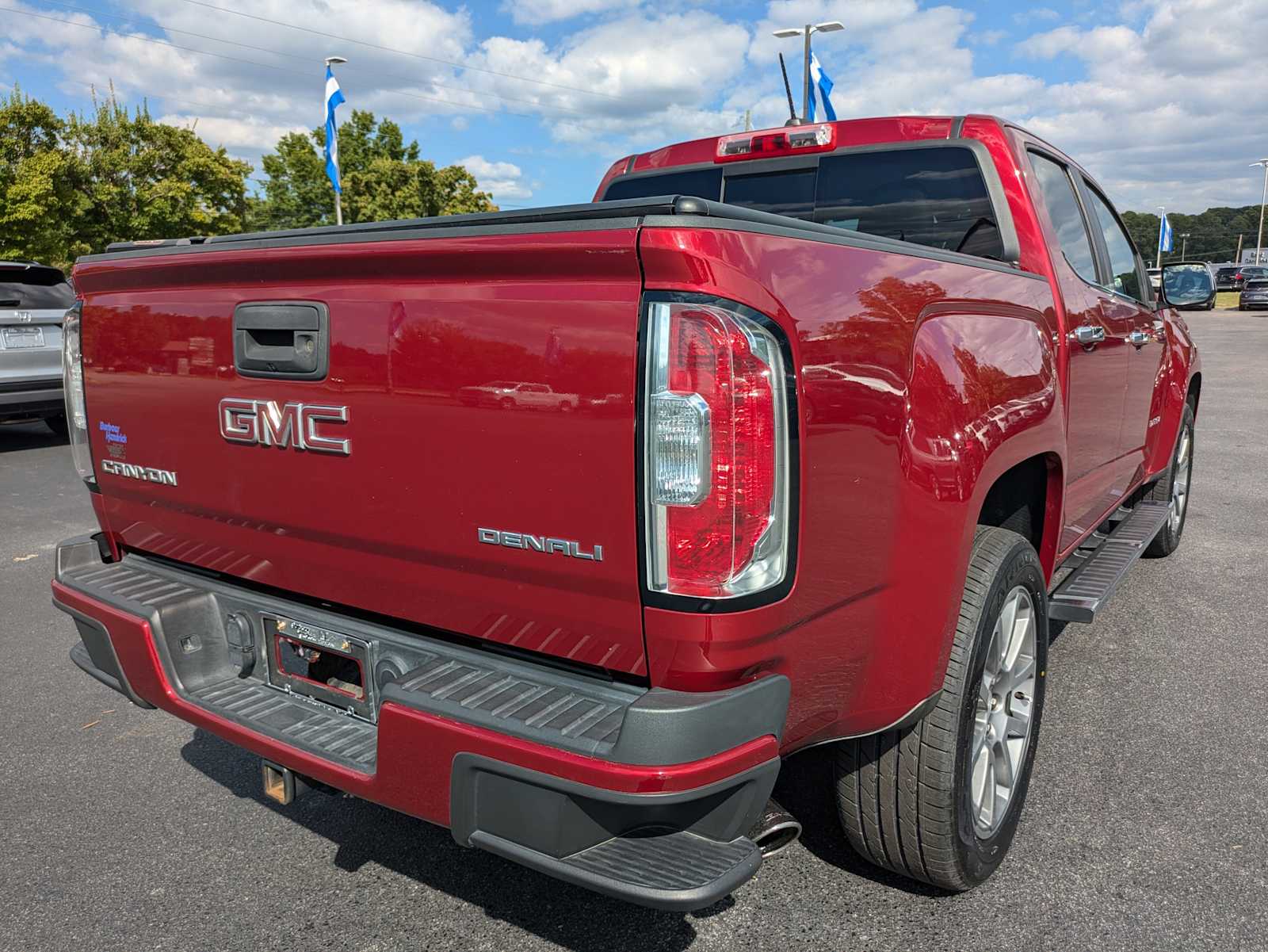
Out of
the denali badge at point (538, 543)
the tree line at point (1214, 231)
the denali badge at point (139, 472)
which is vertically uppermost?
the tree line at point (1214, 231)

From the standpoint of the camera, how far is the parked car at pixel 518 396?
174 centimetres

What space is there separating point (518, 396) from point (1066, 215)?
2.69 metres

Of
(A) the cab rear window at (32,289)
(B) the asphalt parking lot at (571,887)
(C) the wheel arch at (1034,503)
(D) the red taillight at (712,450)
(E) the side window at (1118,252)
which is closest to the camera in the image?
(D) the red taillight at (712,450)

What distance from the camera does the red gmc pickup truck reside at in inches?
66.1

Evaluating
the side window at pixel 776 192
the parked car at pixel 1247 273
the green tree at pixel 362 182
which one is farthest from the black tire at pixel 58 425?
Answer: the parked car at pixel 1247 273

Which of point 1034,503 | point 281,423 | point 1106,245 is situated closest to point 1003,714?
point 1034,503

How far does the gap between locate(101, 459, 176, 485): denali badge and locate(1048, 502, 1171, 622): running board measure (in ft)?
8.14

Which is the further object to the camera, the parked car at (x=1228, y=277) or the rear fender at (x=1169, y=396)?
the parked car at (x=1228, y=277)

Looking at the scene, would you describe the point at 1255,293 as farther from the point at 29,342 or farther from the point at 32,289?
the point at 29,342

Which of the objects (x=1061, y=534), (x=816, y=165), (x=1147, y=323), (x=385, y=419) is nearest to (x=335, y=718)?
(x=385, y=419)

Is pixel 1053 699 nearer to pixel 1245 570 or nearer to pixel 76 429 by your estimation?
pixel 1245 570

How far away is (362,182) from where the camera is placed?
144ft

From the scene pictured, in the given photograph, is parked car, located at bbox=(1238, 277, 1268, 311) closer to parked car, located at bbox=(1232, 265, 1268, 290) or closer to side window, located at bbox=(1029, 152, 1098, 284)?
parked car, located at bbox=(1232, 265, 1268, 290)

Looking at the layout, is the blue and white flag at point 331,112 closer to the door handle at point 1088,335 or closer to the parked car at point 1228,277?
the door handle at point 1088,335
